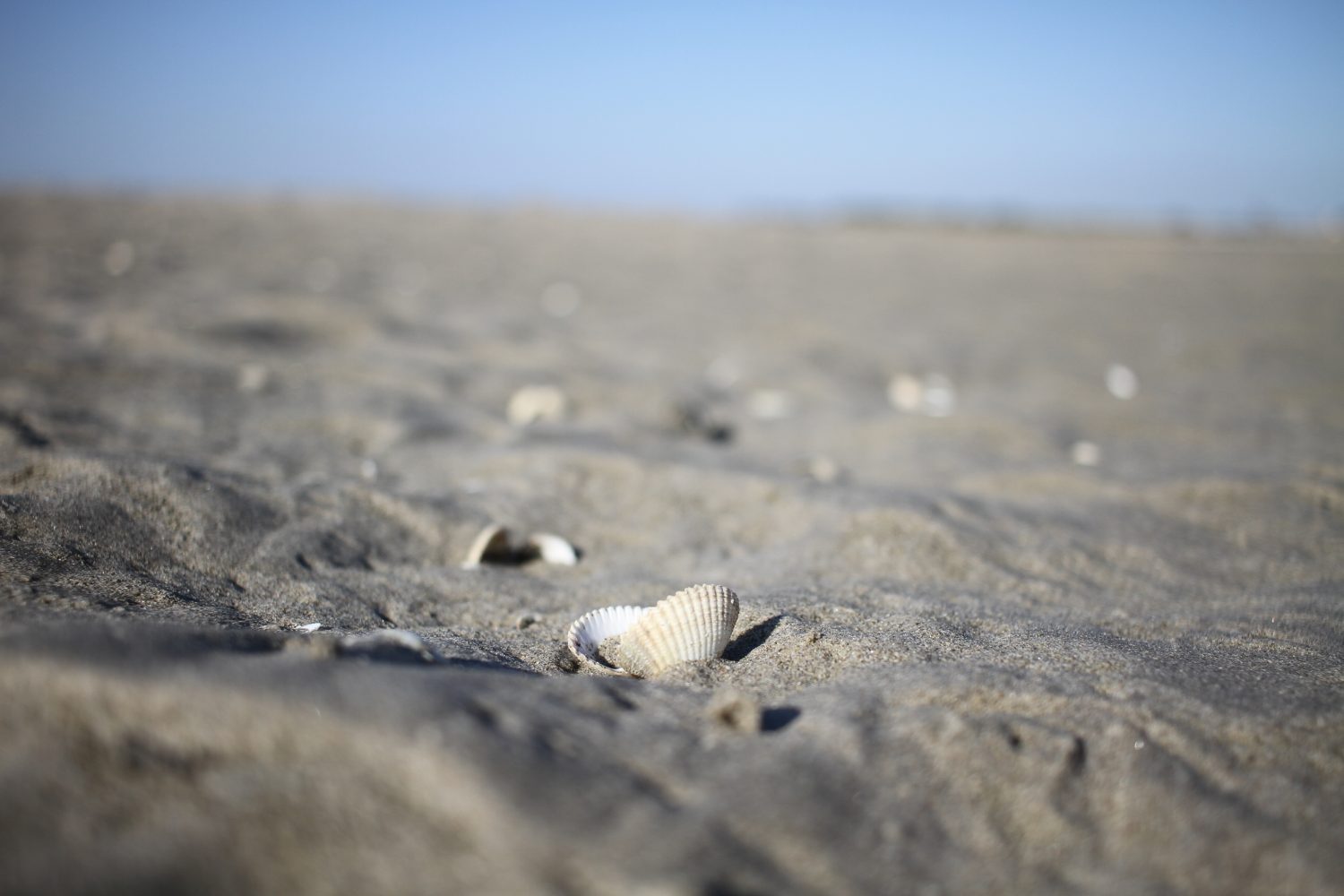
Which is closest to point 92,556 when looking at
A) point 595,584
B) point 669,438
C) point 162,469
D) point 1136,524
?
point 162,469

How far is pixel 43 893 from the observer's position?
98 centimetres

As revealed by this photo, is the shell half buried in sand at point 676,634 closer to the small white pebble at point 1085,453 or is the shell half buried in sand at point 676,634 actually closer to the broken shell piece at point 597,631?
the broken shell piece at point 597,631

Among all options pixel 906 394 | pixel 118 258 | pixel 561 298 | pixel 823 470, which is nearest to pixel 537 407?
pixel 823 470

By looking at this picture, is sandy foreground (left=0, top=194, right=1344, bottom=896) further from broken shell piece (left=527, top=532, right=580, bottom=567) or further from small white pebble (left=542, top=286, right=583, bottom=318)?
small white pebble (left=542, top=286, right=583, bottom=318)

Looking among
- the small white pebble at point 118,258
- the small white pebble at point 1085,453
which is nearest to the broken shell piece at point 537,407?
the small white pebble at point 1085,453

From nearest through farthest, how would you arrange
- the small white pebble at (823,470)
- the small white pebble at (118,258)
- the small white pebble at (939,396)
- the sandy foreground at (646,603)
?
the sandy foreground at (646,603) → the small white pebble at (823,470) → the small white pebble at (939,396) → the small white pebble at (118,258)

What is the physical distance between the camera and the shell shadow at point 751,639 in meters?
1.94

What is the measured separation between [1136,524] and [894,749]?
2.10 metres

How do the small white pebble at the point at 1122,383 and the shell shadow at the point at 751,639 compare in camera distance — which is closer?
the shell shadow at the point at 751,639

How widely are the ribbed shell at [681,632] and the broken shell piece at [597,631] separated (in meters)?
0.05

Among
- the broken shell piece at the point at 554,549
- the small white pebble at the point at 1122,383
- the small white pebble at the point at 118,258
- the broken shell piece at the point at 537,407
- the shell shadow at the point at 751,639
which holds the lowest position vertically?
the broken shell piece at the point at 554,549

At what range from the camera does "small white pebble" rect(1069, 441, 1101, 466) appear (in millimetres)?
3871

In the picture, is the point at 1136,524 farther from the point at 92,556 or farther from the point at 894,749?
the point at 92,556

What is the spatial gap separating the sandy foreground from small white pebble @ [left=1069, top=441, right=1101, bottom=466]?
0.04m
